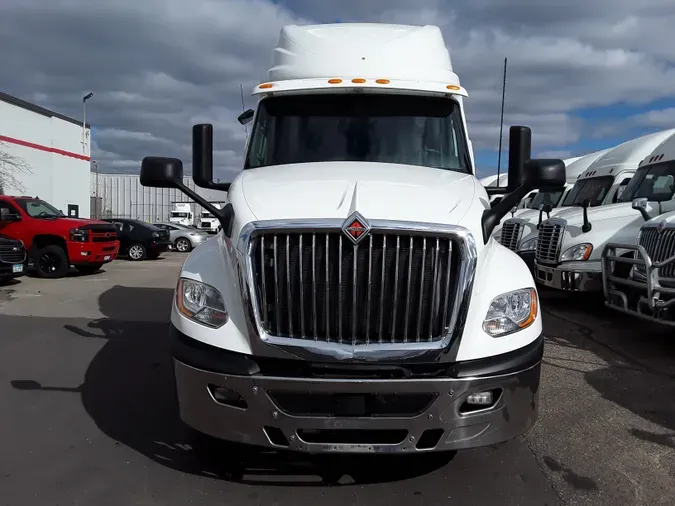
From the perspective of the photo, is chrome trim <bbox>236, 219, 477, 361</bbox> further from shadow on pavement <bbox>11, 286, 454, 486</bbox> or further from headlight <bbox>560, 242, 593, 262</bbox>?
headlight <bbox>560, 242, 593, 262</bbox>

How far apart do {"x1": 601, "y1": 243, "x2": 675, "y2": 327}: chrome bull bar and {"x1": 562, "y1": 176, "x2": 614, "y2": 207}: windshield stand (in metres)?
4.11

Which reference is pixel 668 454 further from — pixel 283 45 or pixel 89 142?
pixel 89 142

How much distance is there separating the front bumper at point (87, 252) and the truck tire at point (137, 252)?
17.4 feet

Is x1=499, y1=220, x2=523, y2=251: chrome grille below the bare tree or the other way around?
below

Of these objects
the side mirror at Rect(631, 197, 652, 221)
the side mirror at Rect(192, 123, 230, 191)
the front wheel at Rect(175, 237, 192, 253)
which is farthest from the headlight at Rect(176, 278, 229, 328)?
the front wheel at Rect(175, 237, 192, 253)

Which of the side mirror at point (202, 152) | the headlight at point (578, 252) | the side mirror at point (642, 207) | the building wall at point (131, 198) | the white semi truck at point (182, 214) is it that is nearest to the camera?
the side mirror at point (202, 152)

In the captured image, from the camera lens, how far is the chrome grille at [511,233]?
11656 mm

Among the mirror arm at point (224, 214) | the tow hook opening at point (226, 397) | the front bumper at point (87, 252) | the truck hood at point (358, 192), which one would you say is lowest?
Result: the front bumper at point (87, 252)

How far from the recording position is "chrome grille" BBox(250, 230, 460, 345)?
126 inches

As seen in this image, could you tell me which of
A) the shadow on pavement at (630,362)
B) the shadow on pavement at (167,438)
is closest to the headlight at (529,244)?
the shadow on pavement at (630,362)

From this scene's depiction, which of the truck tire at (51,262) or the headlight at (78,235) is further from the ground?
the headlight at (78,235)

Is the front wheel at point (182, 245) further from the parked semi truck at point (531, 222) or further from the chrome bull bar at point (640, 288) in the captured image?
the chrome bull bar at point (640, 288)

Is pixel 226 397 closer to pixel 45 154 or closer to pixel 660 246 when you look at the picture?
pixel 660 246

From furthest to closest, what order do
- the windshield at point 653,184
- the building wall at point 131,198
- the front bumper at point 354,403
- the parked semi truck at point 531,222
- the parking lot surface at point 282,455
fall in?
the building wall at point 131,198 < the parked semi truck at point 531,222 < the windshield at point 653,184 < the parking lot surface at point 282,455 < the front bumper at point 354,403
